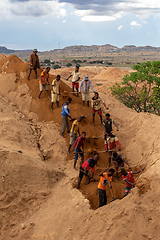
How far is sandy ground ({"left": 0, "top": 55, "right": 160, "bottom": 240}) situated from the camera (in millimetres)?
4598

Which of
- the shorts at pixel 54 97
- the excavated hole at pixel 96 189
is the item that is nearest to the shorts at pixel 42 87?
the shorts at pixel 54 97

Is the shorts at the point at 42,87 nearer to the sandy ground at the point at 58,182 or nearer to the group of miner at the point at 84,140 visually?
the group of miner at the point at 84,140

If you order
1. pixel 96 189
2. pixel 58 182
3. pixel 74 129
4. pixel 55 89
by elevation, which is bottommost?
pixel 58 182

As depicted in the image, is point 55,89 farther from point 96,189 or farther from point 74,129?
point 96,189

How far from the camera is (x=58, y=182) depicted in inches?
265

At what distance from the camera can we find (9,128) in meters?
8.26

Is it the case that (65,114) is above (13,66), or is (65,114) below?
below

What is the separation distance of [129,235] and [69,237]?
1.18m

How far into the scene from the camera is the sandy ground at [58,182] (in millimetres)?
4598

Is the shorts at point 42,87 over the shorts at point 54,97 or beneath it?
over

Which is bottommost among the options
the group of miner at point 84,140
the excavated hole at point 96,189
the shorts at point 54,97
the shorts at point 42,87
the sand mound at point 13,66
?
the excavated hole at point 96,189

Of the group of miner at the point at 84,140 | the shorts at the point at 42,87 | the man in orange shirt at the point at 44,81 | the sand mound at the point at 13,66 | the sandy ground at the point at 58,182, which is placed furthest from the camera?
the sand mound at the point at 13,66

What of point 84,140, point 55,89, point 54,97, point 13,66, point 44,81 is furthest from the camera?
point 13,66

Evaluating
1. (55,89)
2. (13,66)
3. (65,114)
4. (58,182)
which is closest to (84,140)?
(58,182)
